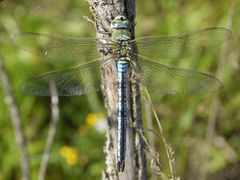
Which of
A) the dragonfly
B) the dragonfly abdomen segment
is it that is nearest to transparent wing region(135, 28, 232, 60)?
the dragonfly

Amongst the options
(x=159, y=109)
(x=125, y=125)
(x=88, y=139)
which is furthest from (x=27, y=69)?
(x=125, y=125)

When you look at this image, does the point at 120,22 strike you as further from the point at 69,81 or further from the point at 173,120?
the point at 173,120

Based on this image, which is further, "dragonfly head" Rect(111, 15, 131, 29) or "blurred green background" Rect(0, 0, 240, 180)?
"blurred green background" Rect(0, 0, 240, 180)

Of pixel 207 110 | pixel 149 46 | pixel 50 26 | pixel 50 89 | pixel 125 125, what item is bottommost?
pixel 125 125

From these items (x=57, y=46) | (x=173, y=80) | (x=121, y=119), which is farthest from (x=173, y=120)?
(x=121, y=119)

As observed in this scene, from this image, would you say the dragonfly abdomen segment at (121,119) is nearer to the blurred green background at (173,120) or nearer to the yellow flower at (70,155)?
the blurred green background at (173,120)

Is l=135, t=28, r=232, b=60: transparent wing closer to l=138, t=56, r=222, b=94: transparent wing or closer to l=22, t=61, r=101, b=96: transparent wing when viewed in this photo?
l=138, t=56, r=222, b=94: transparent wing

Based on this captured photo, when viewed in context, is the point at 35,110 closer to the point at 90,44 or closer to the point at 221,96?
the point at 221,96
